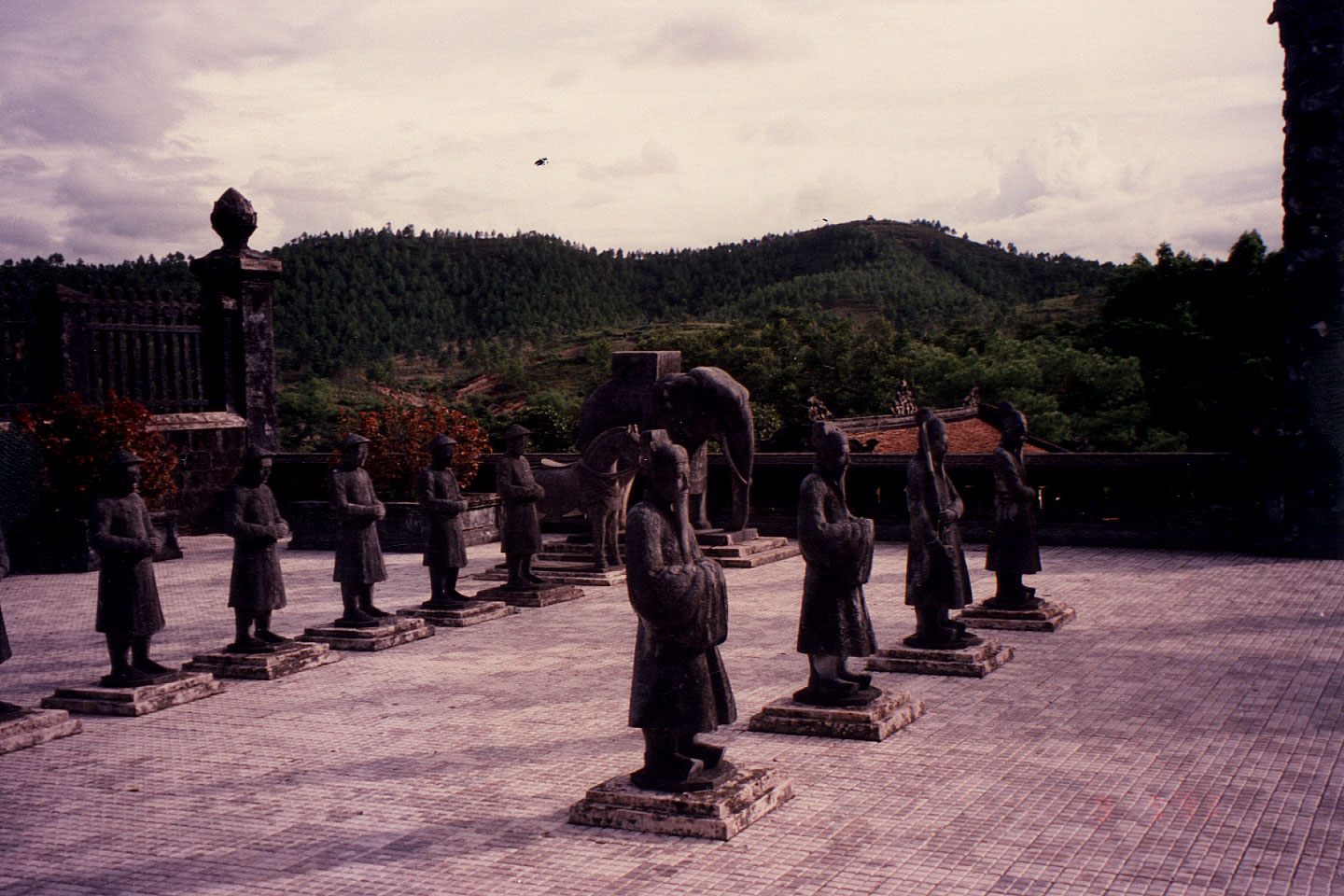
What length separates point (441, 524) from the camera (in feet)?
36.6

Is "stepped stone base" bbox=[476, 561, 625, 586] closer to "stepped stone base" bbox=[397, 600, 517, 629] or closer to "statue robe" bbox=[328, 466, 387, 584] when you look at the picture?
"stepped stone base" bbox=[397, 600, 517, 629]

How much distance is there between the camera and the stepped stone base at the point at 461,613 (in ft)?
36.2

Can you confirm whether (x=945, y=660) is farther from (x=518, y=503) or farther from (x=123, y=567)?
(x=123, y=567)

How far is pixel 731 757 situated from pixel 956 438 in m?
18.4

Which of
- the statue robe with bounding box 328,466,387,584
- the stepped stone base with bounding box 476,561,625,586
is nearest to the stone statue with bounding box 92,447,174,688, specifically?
the statue robe with bounding box 328,466,387,584

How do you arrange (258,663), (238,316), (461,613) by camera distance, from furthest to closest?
(238,316) < (461,613) < (258,663)

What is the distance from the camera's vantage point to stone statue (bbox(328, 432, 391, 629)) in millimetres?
10172

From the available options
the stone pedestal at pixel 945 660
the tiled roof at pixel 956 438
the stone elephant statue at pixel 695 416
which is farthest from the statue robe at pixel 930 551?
the tiled roof at pixel 956 438

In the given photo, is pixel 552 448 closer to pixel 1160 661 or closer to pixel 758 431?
pixel 758 431

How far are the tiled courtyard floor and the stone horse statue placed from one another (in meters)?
3.00

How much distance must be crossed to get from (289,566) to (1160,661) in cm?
1047

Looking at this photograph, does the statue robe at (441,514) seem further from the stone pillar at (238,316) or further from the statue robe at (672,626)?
the stone pillar at (238,316)

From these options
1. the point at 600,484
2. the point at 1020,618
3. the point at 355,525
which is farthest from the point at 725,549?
the point at 355,525

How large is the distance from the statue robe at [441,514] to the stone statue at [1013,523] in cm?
485
